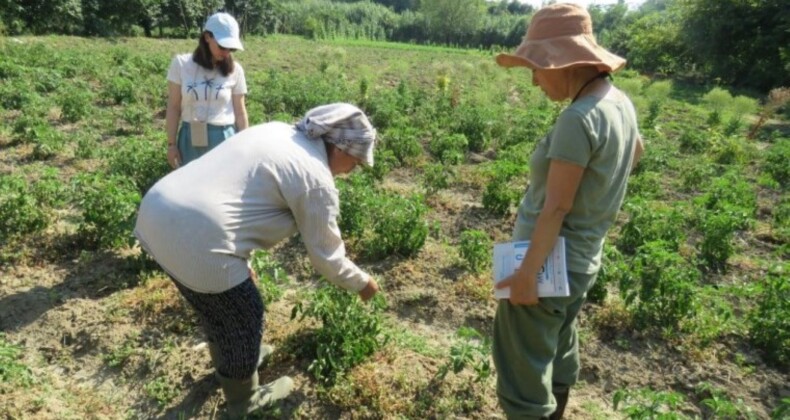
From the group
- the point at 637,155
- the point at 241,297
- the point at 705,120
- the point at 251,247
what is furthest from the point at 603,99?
the point at 705,120

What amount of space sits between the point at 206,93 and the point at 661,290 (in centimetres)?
346

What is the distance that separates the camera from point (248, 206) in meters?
2.03

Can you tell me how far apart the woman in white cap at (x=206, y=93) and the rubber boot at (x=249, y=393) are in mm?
1704

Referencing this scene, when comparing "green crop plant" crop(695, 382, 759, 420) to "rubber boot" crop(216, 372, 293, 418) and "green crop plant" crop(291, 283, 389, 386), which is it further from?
"rubber boot" crop(216, 372, 293, 418)

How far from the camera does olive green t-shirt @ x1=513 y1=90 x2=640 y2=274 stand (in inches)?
67.1

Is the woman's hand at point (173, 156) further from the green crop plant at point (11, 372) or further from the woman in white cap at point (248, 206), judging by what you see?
the woman in white cap at point (248, 206)

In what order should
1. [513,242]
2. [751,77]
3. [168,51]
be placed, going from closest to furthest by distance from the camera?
[513,242] → [168,51] → [751,77]

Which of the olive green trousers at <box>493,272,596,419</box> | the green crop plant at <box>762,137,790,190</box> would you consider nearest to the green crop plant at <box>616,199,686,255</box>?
the olive green trousers at <box>493,272,596,419</box>

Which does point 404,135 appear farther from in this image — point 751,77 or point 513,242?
point 751,77

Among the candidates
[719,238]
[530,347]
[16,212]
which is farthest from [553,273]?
[16,212]

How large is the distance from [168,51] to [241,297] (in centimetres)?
1978

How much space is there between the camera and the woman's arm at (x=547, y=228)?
1744 millimetres

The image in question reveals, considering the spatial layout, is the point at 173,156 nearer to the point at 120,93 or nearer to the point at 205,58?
the point at 205,58

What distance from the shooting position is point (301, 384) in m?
3.02
